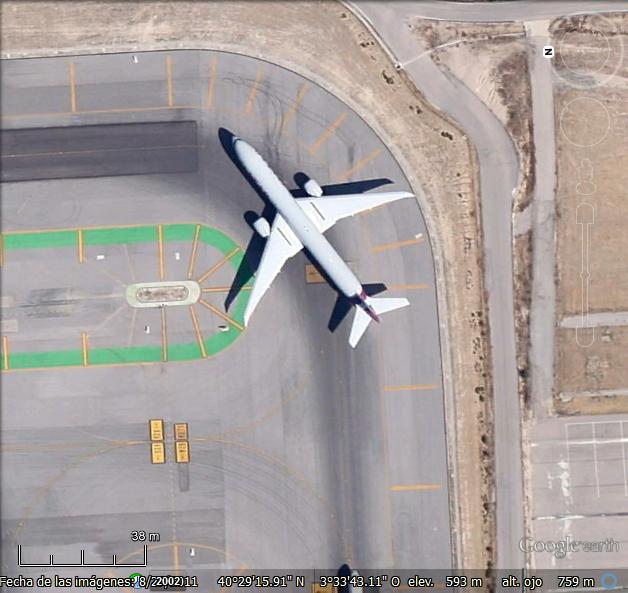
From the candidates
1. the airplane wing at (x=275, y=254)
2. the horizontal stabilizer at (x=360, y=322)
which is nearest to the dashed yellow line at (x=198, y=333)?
the airplane wing at (x=275, y=254)

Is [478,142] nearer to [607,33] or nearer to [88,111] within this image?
[607,33]

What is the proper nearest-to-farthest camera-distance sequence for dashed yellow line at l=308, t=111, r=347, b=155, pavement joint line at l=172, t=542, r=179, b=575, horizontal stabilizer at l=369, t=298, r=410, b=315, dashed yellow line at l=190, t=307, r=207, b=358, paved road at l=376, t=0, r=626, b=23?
horizontal stabilizer at l=369, t=298, r=410, b=315 → pavement joint line at l=172, t=542, r=179, b=575 → dashed yellow line at l=190, t=307, r=207, b=358 → dashed yellow line at l=308, t=111, r=347, b=155 → paved road at l=376, t=0, r=626, b=23

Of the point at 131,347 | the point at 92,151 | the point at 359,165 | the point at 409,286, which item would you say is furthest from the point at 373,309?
the point at 92,151

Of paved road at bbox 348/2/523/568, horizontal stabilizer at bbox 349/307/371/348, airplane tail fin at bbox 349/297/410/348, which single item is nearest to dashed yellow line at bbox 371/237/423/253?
airplane tail fin at bbox 349/297/410/348

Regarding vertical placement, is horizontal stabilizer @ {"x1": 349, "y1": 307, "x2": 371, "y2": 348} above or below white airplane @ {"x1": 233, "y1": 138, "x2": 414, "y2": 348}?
below

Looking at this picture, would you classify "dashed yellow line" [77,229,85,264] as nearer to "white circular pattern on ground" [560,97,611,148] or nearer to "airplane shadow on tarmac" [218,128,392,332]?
"airplane shadow on tarmac" [218,128,392,332]

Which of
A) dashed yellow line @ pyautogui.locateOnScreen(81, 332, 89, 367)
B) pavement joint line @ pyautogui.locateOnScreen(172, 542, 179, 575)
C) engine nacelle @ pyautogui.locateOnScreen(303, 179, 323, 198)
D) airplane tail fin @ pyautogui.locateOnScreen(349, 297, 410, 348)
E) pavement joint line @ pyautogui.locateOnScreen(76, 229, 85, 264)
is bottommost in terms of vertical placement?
pavement joint line @ pyautogui.locateOnScreen(172, 542, 179, 575)

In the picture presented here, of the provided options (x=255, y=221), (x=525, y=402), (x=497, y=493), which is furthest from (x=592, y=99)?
(x=497, y=493)

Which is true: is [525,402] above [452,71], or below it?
below
